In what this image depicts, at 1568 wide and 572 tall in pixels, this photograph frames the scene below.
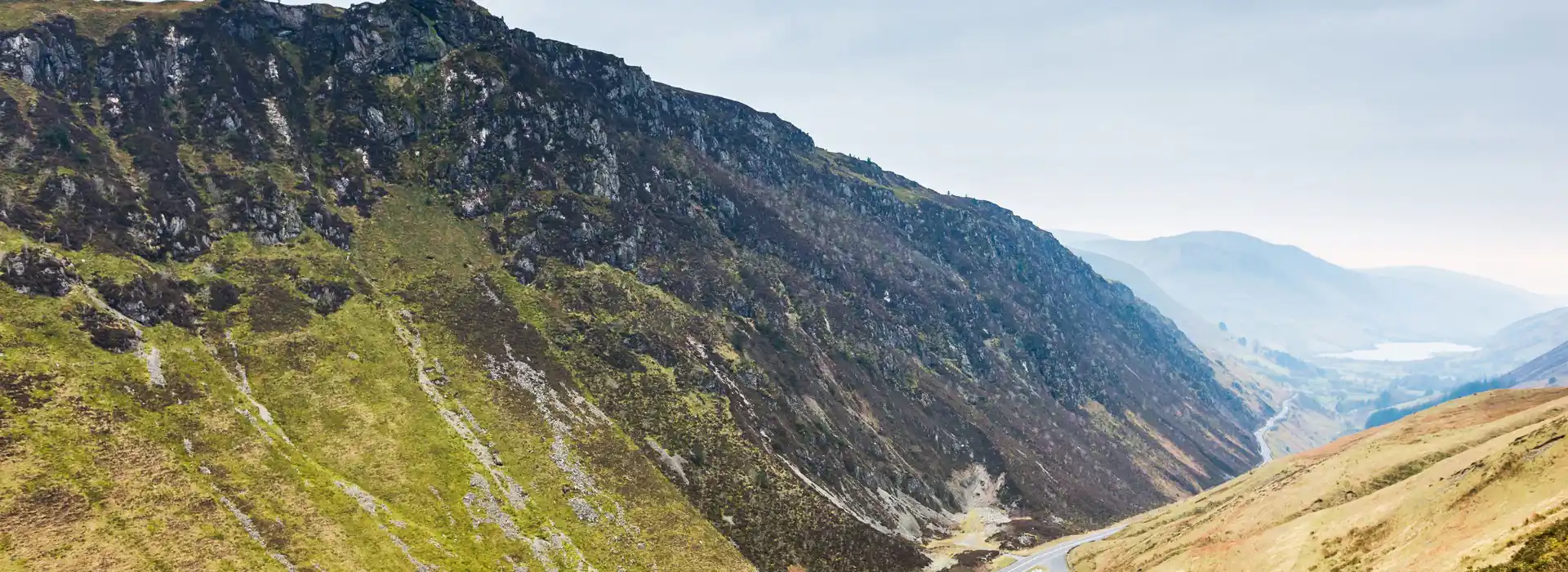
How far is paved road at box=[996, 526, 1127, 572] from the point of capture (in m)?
130

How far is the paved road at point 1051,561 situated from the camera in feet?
427

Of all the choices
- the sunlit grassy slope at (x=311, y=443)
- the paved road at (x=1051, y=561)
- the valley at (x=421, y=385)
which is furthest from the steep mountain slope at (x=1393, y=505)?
the sunlit grassy slope at (x=311, y=443)

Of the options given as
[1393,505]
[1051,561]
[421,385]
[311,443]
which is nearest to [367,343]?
[421,385]

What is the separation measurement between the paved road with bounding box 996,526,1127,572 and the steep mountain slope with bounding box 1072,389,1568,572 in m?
4.10

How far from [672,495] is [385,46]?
516 feet

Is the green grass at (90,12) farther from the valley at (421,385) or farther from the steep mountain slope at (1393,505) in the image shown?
the steep mountain slope at (1393,505)

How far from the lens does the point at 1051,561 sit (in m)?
136

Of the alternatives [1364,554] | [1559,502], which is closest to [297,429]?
[1364,554]

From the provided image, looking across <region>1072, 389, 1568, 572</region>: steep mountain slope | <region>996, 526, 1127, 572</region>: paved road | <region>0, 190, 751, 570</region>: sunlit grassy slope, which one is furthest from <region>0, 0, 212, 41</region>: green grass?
<region>1072, 389, 1568, 572</region>: steep mountain slope

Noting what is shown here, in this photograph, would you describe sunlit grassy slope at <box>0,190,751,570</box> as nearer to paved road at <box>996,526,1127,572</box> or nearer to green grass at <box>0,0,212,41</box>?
paved road at <box>996,526,1127,572</box>

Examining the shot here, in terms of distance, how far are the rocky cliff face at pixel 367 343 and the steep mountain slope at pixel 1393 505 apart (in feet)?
165

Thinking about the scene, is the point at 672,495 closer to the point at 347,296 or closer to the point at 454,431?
the point at 454,431

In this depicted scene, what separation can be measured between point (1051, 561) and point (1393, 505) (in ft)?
237

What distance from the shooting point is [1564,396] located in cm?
10194
